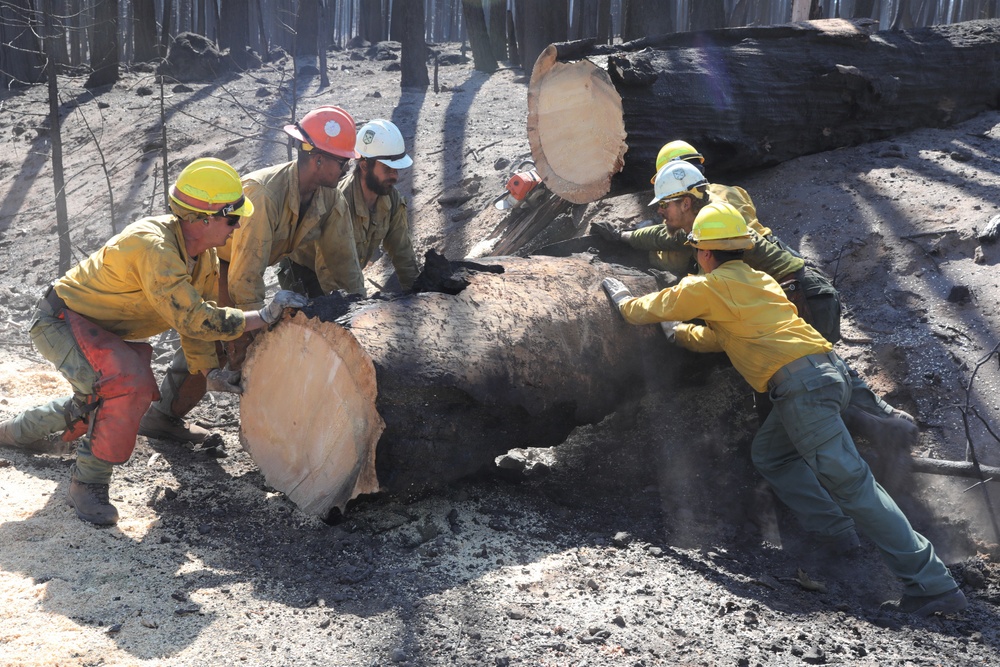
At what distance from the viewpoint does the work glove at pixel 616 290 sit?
4434 mm

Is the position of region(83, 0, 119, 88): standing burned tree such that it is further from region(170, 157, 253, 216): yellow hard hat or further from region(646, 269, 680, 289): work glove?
region(646, 269, 680, 289): work glove

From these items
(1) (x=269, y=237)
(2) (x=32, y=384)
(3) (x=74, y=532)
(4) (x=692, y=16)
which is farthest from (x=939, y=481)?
(4) (x=692, y=16)

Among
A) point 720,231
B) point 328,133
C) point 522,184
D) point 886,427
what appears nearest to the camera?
point 720,231

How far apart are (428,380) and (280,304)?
2.38 ft

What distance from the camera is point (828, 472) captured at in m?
3.92

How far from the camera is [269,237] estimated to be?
15.3ft

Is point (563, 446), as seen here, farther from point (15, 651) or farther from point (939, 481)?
point (15, 651)

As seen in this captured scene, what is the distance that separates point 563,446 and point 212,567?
2.19 meters

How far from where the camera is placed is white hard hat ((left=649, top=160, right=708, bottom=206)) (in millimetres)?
4828

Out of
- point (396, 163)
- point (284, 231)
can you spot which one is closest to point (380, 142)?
point (396, 163)

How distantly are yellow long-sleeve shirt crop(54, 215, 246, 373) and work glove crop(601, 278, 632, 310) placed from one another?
1.81m

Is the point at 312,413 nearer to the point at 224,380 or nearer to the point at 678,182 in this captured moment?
the point at 224,380

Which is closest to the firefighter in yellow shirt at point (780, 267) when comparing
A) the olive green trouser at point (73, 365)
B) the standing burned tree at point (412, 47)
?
the olive green trouser at point (73, 365)

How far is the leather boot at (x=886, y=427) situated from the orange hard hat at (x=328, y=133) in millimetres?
2994
